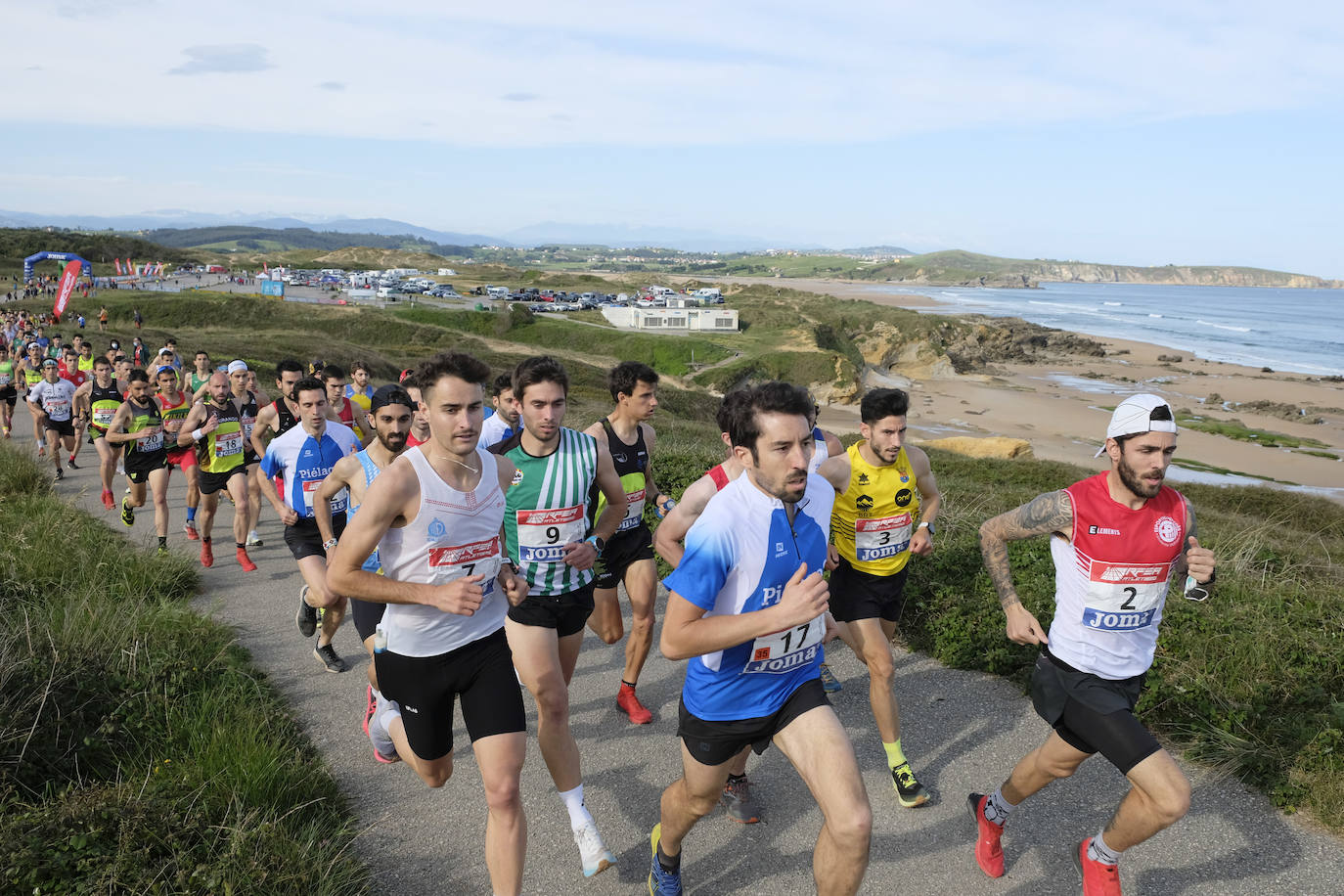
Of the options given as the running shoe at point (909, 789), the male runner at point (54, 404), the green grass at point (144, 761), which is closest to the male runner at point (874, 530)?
the running shoe at point (909, 789)

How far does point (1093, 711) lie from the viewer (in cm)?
378

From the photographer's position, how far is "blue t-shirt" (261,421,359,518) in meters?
7.00

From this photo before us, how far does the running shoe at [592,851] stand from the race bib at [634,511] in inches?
89.2

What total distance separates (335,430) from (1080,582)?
19.6ft

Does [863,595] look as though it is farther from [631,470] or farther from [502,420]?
[502,420]

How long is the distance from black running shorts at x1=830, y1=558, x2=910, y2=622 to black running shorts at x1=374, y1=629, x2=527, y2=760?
2.29 m

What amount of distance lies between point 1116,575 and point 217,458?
9.31 m

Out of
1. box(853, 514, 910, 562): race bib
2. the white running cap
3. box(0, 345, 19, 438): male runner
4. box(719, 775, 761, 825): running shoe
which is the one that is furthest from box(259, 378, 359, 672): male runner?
box(0, 345, 19, 438): male runner

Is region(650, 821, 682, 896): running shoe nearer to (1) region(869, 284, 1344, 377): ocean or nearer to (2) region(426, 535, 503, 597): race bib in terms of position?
(2) region(426, 535, 503, 597): race bib

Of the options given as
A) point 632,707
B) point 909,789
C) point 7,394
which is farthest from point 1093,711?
point 7,394

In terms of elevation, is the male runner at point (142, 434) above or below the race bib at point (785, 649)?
below

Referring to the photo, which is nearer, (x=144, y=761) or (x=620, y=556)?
(x=144, y=761)

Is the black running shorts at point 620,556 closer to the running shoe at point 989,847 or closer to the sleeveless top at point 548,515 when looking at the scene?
the sleeveless top at point 548,515

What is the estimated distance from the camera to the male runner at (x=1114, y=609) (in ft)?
12.0
